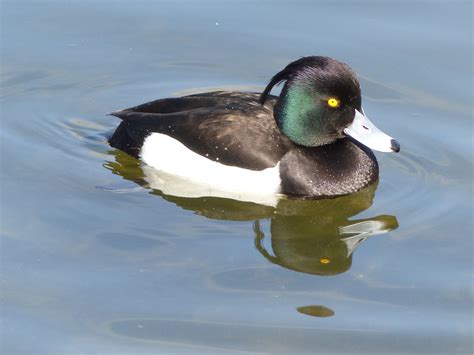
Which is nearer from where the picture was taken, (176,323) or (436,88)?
(176,323)

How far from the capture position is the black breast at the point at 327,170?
8.56 m

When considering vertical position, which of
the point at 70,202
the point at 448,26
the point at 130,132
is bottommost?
the point at 70,202

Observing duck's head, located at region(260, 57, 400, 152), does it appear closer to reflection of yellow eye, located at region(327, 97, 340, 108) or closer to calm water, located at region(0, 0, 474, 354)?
reflection of yellow eye, located at region(327, 97, 340, 108)

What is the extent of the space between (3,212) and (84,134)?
152 centimetres

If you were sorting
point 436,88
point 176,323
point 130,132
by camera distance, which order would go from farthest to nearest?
point 436,88 → point 130,132 → point 176,323

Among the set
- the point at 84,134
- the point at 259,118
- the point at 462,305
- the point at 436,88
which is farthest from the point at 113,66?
the point at 462,305

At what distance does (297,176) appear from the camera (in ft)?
28.1

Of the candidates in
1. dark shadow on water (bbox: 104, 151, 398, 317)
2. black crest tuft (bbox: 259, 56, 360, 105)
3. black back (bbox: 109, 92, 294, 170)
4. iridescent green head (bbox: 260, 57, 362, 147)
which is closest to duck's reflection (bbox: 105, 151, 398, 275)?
dark shadow on water (bbox: 104, 151, 398, 317)

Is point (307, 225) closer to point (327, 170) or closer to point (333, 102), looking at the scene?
point (327, 170)

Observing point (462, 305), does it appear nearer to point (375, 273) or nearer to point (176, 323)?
point (375, 273)

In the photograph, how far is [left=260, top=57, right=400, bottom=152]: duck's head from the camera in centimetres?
843

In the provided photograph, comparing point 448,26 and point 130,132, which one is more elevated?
point 448,26

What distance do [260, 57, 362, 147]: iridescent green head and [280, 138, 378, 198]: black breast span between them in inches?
5.2

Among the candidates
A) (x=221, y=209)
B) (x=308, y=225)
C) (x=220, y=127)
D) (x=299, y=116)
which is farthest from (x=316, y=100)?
(x=221, y=209)
